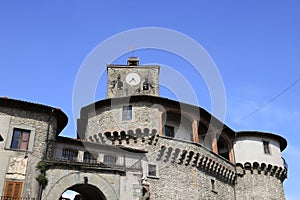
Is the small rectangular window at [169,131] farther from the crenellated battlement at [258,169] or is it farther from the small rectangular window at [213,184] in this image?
the crenellated battlement at [258,169]

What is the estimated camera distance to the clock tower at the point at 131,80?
39656mm

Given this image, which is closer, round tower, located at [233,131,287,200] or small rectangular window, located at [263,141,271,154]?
round tower, located at [233,131,287,200]

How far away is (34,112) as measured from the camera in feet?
76.6

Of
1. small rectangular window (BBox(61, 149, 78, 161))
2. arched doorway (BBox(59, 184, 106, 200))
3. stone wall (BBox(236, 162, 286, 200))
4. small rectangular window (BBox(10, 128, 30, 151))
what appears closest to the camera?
small rectangular window (BBox(10, 128, 30, 151))

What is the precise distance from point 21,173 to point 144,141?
12181 millimetres

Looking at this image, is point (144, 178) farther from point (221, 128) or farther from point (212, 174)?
point (221, 128)

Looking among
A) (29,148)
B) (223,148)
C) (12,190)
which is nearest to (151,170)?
(29,148)

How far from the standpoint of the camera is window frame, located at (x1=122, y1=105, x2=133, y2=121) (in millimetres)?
31456

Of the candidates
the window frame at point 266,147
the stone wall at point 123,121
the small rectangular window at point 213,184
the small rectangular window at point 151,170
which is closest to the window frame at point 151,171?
the small rectangular window at point 151,170

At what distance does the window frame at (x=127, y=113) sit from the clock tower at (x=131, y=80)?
23.4ft

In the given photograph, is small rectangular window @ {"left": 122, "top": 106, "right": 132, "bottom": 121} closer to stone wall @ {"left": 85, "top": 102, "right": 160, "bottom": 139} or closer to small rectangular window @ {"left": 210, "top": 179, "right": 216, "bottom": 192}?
stone wall @ {"left": 85, "top": 102, "right": 160, "bottom": 139}

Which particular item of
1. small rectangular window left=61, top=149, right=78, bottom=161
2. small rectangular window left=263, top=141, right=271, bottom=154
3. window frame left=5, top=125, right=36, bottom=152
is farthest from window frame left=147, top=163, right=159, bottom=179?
small rectangular window left=263, top=141, right=271, bottom=154

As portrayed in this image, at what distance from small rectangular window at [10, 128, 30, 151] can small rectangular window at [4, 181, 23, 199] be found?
92.0 inches

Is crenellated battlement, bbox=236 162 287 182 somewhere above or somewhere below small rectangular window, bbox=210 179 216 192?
above
